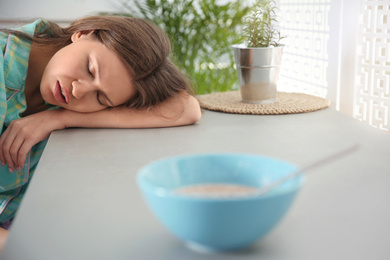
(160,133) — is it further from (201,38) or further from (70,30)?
(201,38)

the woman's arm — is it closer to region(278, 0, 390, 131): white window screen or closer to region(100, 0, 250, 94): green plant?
region(278, 0, 390, 131): white window screen

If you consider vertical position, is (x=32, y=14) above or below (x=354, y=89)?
above

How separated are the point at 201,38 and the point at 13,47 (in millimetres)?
1908

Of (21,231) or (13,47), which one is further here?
(13,47)

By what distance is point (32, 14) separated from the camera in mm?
3680

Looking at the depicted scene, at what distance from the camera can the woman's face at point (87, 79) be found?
1240mm

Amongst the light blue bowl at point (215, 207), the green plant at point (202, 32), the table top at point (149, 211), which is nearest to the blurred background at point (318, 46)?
the green plant at point (202, 32)

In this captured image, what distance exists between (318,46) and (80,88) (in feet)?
3.12

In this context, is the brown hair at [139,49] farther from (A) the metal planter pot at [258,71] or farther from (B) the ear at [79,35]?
(A) the metal planter pot at [258,71]

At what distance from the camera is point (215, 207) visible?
486 mm

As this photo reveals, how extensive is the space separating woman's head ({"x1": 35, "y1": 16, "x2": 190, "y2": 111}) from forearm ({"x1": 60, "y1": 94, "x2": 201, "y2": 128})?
5 cm

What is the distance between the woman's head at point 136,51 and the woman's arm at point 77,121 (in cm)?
5

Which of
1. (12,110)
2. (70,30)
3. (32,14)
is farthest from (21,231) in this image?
(32,14)

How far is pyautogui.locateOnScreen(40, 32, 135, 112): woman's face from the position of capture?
1.24m
